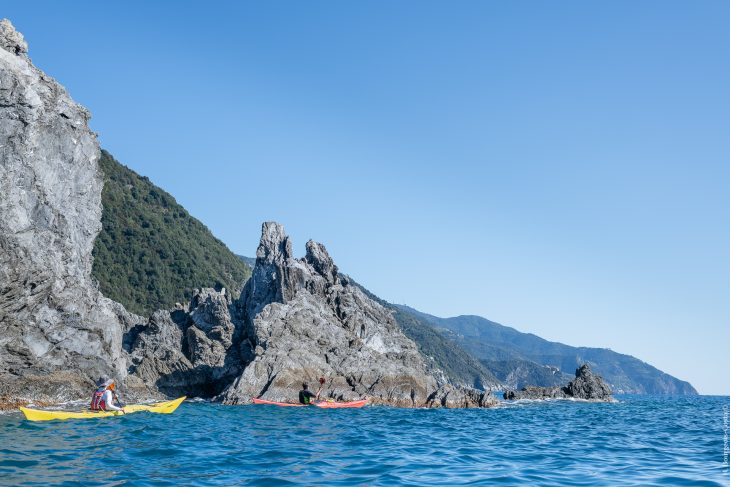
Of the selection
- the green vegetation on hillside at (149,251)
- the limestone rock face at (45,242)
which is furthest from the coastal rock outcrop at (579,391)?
the limestone rock face at (45,242)

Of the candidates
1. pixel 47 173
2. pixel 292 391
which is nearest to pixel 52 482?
pixel 47 173

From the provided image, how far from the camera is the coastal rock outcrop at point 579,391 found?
316ft

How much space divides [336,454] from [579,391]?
84.8 metres

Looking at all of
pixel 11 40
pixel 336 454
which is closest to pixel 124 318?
pixel 11 40

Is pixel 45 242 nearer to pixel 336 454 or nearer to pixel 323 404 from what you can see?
pixel 323 404

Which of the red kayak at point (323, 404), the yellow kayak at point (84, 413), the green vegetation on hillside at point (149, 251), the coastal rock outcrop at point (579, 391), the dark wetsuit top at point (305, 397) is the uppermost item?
the green vegetation on hillside at point (149, 251)

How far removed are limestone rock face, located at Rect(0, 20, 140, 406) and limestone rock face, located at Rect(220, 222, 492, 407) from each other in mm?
13345

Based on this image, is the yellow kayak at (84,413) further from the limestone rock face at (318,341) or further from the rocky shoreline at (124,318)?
the limestone rock face at (318,341)

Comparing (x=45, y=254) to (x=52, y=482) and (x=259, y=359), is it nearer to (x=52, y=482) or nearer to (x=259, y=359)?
(x=259, y=359)

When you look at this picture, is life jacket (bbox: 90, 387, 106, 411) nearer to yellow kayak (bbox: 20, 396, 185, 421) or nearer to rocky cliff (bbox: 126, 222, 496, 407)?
yellow kayak (bbox: 20, 396, 185, 421)

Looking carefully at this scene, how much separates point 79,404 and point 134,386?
16.7 meters

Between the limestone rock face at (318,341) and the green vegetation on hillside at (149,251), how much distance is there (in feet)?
134

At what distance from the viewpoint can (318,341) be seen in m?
61.2

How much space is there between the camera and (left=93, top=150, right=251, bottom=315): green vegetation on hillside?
104 metres
